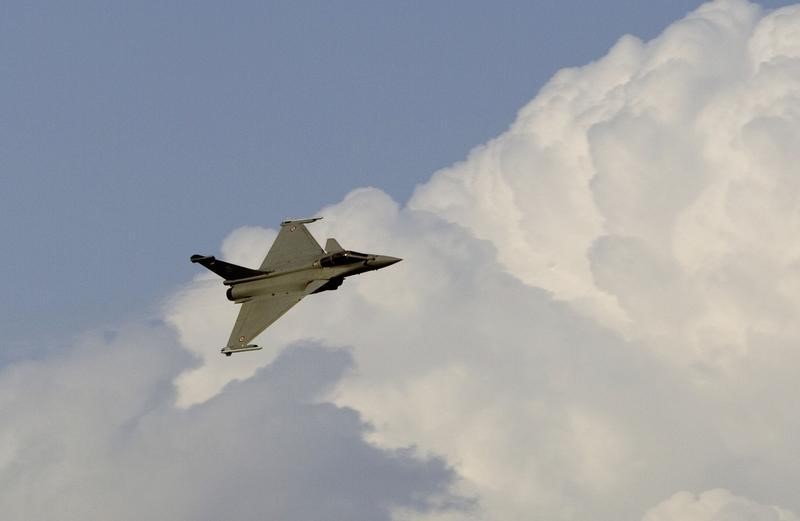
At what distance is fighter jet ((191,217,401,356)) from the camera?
536 ft

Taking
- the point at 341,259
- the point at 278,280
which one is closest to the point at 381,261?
the point at 341,259

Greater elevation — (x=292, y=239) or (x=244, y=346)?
(x=292, y=239)

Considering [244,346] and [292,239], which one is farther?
[292,239]

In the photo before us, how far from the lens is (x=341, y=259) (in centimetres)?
16500

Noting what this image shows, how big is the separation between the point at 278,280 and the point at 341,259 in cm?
658

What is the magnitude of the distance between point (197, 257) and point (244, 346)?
39.8 feet

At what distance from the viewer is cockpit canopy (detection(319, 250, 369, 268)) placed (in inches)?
6496

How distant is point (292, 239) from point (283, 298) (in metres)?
10.7

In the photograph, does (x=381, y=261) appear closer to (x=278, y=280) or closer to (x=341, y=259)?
(x=341, y=259)

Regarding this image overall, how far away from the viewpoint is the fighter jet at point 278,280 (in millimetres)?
163500

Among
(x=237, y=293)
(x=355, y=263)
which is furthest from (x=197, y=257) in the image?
(x=355, y=263)

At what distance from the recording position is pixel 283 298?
540 feet

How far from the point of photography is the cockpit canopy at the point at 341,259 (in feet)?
541

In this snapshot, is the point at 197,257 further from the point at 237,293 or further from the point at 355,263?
the point at 355,263
